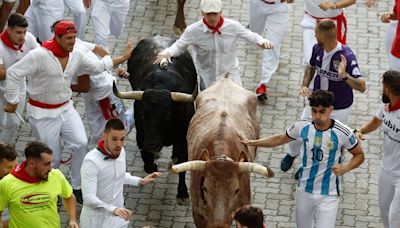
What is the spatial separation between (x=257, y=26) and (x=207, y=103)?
329 centimetres

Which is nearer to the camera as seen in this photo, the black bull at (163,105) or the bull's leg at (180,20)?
the black bull at (163,105)

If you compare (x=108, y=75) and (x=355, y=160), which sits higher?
(x=108, y=75)

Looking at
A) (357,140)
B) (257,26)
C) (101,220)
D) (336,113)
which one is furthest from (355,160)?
(257,26)

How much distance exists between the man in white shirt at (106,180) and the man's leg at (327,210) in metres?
1.92

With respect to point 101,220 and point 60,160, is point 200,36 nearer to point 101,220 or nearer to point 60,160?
point 60,160

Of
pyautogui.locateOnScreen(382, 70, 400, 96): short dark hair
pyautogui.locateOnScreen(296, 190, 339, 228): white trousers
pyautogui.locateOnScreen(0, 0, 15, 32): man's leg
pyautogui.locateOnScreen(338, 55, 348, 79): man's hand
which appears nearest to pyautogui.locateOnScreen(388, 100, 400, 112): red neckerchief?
pyautogui.locateOnScreen(382, 70, 400, 96): short dark hair

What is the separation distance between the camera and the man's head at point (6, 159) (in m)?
11.9

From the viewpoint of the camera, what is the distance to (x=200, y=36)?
1532 centimetres

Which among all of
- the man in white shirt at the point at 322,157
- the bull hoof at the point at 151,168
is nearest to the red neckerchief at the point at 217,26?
the bull hoof at the point at 151,168

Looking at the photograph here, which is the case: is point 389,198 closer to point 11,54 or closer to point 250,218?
point 250,218

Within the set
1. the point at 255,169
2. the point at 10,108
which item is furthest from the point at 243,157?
the point at 10,108

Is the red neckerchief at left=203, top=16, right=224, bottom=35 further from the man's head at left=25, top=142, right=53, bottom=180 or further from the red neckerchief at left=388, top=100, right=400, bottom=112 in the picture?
the man's head at left=25, top=142, right=53, bottom=180

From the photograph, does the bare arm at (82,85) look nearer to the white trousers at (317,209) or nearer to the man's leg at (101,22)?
the man's leg at (101,22)

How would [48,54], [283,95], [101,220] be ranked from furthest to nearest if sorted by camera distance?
[283,95] → [48,54] → [101,220]
